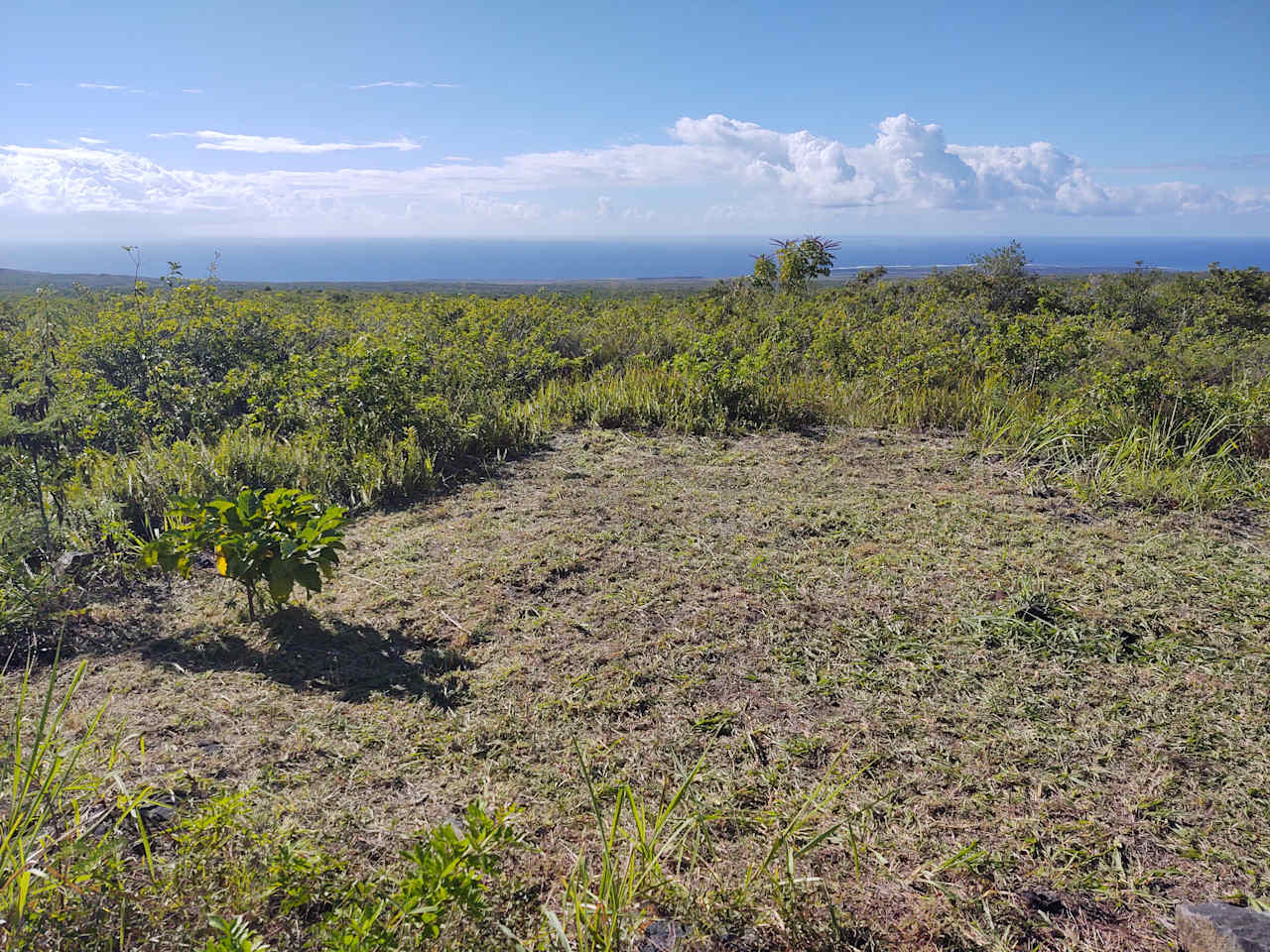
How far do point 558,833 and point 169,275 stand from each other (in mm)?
7367

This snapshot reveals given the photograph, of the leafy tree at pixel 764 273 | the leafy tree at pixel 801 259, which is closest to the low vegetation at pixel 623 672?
the leafy tree at pixel 801 259

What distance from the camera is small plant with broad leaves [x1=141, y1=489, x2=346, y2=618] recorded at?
2.62 metres

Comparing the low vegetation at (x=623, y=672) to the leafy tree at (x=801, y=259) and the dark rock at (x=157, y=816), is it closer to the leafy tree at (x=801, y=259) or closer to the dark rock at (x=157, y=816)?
the dark rock at (x=157, y=816)

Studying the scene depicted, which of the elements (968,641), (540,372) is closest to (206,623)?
(968,641)

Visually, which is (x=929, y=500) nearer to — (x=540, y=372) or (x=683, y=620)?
(x=683, y=620)

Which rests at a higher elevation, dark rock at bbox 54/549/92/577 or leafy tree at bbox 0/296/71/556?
leafy tree at bbox 0/296/71/556

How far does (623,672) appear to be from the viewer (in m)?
2.62

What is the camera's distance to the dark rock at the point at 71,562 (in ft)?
10.2

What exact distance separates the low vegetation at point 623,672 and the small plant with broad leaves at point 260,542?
2cm

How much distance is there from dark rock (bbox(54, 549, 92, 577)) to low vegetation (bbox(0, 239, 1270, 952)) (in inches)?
1.1

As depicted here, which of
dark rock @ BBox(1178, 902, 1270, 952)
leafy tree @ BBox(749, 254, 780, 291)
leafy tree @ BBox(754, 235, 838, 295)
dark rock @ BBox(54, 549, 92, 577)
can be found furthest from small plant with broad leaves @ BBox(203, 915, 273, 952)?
leafy tree @ BBox(749, 254, 780, 291)

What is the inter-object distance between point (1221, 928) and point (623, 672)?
1.74 meters

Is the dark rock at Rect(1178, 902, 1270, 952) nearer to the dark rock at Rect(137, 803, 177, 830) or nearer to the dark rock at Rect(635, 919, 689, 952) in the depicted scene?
the dark rock at Rect(635, 919, 689, 952)

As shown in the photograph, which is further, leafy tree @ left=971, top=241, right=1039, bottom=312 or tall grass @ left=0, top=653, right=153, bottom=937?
leafy tree @ left=971, top=241, right=1039, bottom=312
